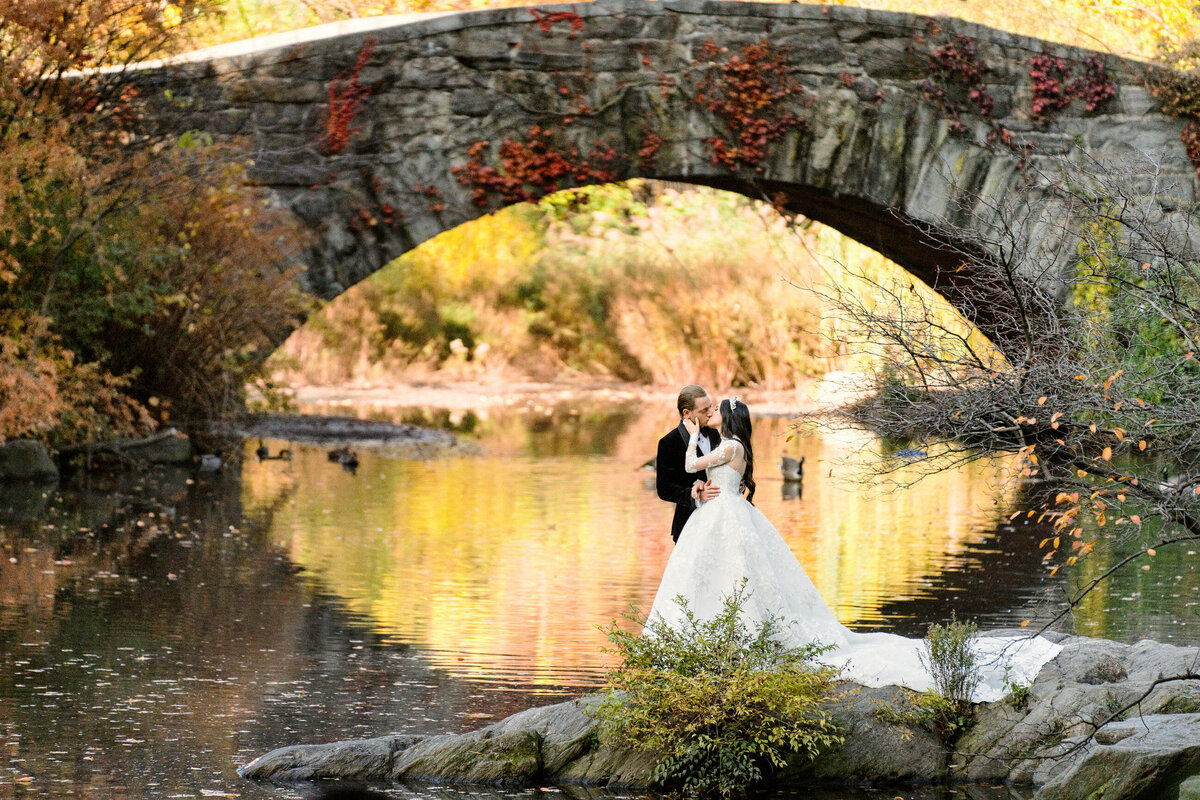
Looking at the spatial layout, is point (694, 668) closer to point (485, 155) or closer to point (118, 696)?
point (118, 696)

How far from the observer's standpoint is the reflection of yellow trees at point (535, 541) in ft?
28.8

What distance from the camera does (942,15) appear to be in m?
16.0

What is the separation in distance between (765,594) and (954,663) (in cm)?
90

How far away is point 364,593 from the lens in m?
9.80

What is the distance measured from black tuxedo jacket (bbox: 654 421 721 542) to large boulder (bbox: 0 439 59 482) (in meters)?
9.18

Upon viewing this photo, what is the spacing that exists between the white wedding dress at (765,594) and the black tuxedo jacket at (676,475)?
0.51 ft

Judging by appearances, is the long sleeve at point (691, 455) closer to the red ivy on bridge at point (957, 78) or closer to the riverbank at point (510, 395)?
the red ivy on bridge at point (957, 78)

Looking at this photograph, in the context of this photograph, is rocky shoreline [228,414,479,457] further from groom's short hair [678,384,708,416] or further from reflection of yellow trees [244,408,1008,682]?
groom's short hair [678,384,708,416]

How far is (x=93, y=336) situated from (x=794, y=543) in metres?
8.02

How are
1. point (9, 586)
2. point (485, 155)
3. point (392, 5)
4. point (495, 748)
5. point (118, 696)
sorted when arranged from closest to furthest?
1. point (495, 748)
2. point (118, 696)
3. point (9, 586)
4. point (485, 155)
5. point (392, 5)

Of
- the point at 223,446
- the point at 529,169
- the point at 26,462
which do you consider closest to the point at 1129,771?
the point at 529,169

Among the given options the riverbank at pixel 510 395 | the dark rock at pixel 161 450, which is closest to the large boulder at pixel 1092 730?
the dark rock at pixel 161 450

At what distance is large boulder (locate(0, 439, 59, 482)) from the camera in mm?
14688

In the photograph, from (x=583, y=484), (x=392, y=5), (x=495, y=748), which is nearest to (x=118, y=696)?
(x=495, y=748)
